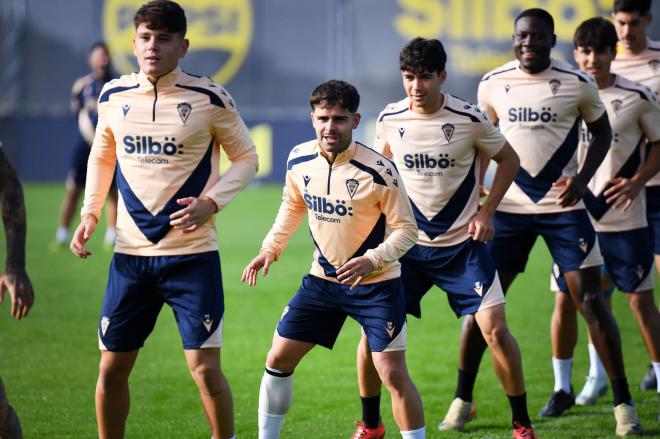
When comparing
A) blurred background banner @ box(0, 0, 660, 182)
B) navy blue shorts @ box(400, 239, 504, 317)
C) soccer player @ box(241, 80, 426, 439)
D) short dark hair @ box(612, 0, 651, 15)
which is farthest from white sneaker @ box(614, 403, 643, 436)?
blurred background banner @ box(0, 0, 660, 182)

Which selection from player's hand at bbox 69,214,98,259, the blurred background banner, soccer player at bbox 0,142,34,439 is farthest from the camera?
the blurred background banner

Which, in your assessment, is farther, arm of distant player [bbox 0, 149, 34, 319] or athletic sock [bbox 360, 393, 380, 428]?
athletic sock [bbox 360, 393, 380, 428]

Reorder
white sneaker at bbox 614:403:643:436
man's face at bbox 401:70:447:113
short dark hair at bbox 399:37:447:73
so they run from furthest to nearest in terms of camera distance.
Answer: white sneaker at bbox 614:403:643:436 < man's face at bbox 401:70:447:113 < short dark hair at bbox 399:37:447:73

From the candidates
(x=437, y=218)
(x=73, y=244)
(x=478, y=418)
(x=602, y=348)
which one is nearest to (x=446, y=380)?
(x=478, y=418)

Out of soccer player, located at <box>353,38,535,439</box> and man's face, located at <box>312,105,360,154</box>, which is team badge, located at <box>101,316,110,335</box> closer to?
man's face, located at <box>312,105,360,154</box>

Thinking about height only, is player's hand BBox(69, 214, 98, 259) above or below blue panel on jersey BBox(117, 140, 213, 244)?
below

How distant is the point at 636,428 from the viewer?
6879 mm

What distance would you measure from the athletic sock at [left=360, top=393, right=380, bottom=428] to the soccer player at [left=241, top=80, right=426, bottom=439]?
28.6 inches

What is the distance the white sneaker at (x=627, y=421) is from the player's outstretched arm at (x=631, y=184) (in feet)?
4.43

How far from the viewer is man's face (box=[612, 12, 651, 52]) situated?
811 cm

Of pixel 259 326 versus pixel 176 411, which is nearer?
pixel 176 411

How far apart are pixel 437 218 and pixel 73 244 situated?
2165 mm

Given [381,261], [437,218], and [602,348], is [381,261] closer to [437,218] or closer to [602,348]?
[437,218]

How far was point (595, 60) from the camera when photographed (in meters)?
7.45
